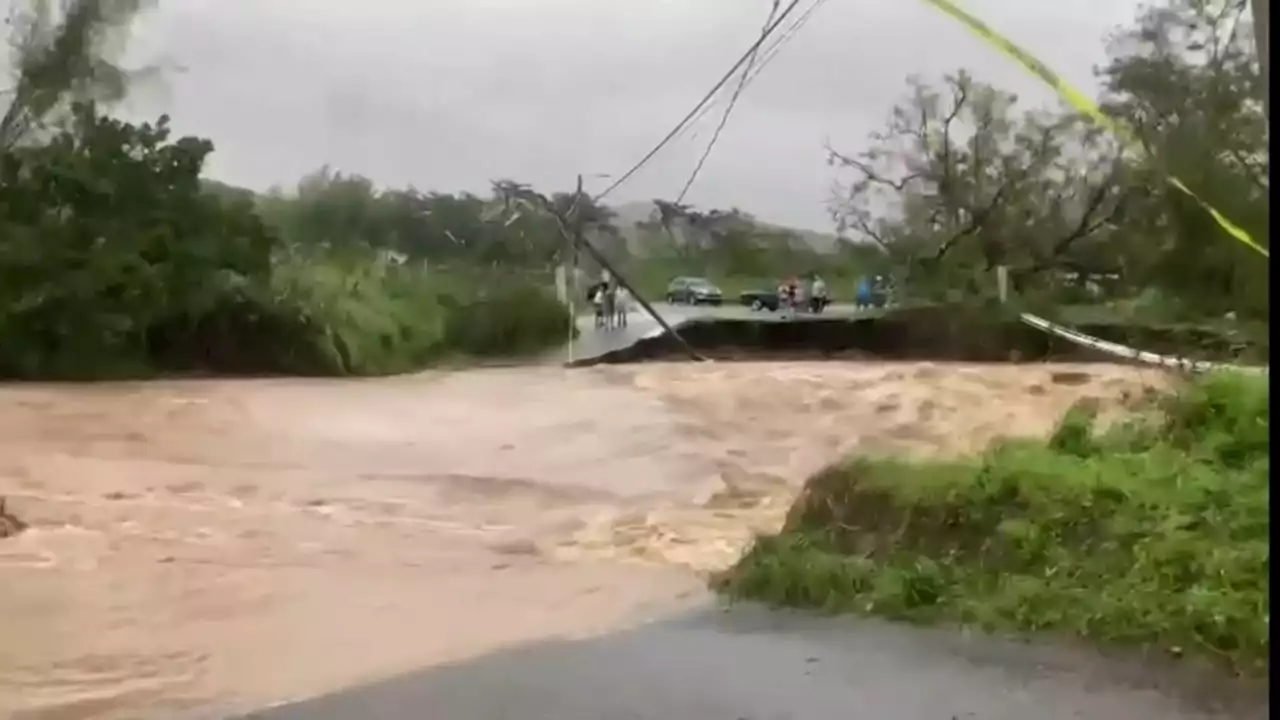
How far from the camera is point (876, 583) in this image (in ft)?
3.37

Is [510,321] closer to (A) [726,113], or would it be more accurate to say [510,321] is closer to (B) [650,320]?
(B) [650,320]

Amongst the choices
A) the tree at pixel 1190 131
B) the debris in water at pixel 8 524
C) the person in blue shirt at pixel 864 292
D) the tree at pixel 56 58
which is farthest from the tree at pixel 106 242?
the tree at pixel 1190 131

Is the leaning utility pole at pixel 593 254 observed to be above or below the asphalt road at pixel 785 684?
above

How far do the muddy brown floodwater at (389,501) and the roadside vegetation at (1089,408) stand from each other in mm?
56

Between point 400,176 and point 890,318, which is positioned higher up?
point 400,176

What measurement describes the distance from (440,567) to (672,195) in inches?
13.9

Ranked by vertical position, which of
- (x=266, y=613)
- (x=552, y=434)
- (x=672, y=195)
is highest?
(x=672, y=195)

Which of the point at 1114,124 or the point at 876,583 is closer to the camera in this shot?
the point at 876,583

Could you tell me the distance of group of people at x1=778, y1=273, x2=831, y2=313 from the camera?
1.16 m

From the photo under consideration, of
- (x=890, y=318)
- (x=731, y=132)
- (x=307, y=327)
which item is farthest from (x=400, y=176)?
(x=890, y=318)

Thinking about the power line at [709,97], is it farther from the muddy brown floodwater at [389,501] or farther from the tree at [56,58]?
the tree at [56,58]

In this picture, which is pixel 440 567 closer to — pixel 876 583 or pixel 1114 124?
pixel 876 583

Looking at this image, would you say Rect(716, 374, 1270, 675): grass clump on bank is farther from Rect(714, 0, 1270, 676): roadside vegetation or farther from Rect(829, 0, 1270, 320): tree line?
Rect(829, 0, 1270, 320): tree line

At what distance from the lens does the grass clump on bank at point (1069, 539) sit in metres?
0.96
